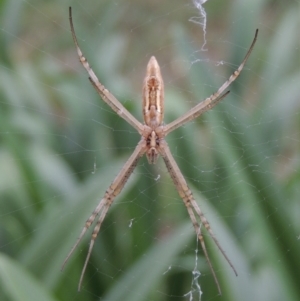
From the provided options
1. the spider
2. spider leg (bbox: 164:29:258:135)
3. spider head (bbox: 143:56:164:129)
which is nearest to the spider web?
the spider

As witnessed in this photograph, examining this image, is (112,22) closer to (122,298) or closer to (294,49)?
(294,49)

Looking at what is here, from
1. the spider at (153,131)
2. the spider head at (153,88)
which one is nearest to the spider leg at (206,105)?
the spider at (153,131)

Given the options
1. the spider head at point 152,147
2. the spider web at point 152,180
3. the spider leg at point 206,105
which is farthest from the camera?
the spider head at point 152,147

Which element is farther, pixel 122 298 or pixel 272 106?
pixel 272 106

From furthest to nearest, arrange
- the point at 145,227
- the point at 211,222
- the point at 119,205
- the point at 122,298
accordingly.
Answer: the point at 119,205, the point at 145,227, the point at 211,222, the point at 122,298

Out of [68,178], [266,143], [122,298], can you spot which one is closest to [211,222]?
[122,298]

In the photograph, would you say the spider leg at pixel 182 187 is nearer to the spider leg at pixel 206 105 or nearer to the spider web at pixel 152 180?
the spider web at pixel 152 180

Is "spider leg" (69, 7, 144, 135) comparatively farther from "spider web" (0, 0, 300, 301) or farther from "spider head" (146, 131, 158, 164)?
"spider web" (0, 0, 300, 301)

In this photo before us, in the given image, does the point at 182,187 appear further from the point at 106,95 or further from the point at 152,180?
the point at 106,95

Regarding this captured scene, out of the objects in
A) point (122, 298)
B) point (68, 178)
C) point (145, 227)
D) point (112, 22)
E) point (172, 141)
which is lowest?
point (122, 298)
